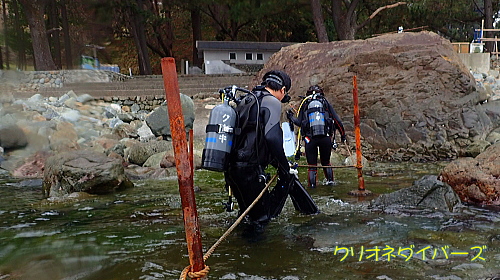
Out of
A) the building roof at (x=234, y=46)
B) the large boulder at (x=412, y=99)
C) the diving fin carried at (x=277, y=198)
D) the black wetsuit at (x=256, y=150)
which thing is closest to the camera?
the black wetsuit at (x=256, y=150)

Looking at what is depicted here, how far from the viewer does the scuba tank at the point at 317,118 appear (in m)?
8.20

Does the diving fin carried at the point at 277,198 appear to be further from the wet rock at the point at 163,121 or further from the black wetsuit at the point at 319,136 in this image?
the wet rock at the point at 163,121

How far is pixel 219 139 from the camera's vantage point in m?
4.68

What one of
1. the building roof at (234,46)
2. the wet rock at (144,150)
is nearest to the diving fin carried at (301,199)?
the wet rock at (144,150)

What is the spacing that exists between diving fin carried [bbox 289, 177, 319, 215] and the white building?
20670 mm

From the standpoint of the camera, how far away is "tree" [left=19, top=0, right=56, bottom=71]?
22767mm

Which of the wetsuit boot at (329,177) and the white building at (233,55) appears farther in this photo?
the white building at (233,55)

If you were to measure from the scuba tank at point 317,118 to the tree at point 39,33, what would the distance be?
19489 millimetres

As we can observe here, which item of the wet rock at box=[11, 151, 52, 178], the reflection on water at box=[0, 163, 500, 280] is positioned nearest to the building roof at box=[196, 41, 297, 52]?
the wet rock at box=[11, 151, 52, 178]

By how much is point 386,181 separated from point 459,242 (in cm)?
433

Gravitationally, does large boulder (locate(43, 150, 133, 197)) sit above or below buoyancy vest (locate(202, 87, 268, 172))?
below

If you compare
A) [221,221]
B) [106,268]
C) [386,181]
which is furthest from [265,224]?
[386,181]

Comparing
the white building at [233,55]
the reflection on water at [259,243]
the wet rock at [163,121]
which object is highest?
the white building at [233,55]

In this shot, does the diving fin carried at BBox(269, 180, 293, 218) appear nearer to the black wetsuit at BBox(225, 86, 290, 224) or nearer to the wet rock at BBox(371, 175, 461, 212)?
the black wetsuit at BBox(225, 86, 290, 224)
